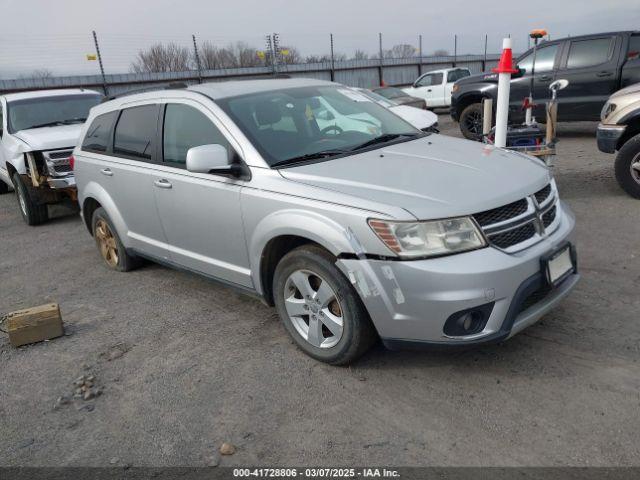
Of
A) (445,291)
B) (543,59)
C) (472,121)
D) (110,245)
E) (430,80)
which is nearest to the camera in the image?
(445,291)

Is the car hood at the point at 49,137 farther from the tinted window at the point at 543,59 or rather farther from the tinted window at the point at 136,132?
the tinted window at the point at 543,59

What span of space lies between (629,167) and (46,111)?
8449 mm

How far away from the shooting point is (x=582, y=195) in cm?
666

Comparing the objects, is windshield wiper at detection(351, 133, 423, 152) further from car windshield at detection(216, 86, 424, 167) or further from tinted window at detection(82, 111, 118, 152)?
tinted window at detection(82, 111, 118, 152)

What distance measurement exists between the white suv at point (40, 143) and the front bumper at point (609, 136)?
23.0 ft

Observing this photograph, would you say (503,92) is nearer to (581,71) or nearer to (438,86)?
(581,71)

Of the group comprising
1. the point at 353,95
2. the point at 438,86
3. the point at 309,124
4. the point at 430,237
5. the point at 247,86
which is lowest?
the point at 438,86

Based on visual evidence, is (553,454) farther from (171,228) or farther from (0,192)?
(0,192)

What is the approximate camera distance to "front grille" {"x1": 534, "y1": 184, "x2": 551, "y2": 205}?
3.18 metres

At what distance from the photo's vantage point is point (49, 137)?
25.5ft

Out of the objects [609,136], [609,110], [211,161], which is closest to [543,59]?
[609,110]

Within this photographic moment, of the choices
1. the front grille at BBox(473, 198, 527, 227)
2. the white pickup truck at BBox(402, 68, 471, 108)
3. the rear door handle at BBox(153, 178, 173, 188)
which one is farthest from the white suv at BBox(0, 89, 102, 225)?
the white pickup truck at BBox(402, 68, 471, 108)

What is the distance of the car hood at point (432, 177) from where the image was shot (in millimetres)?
2846

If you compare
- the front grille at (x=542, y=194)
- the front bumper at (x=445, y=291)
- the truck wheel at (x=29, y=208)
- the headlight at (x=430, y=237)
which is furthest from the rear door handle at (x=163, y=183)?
the truck wheel at (x=29, y=208)
